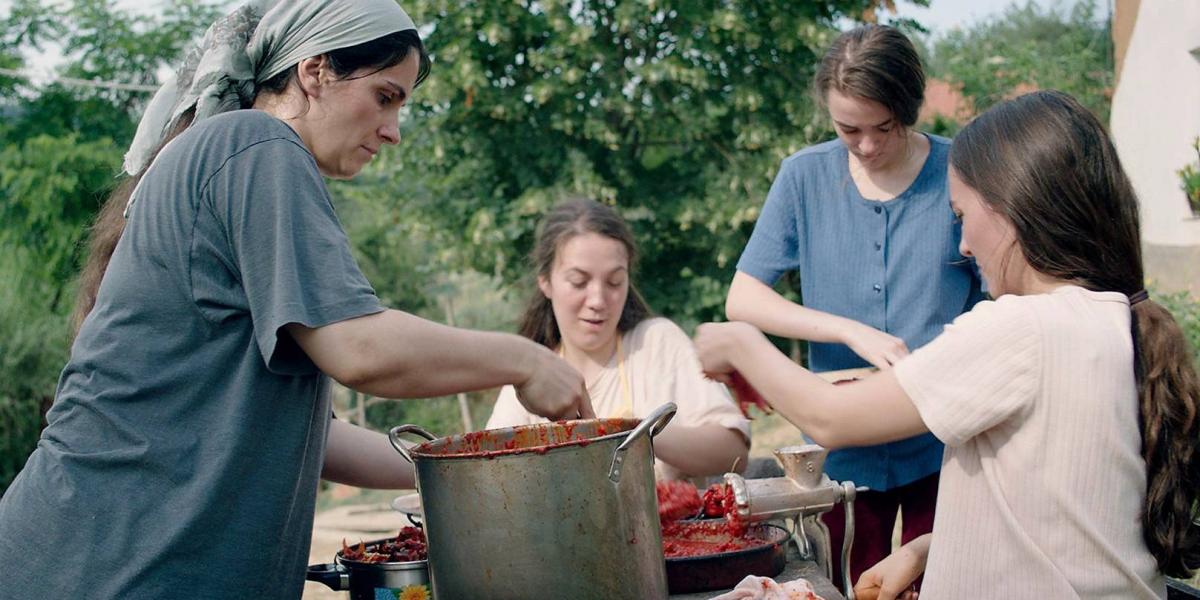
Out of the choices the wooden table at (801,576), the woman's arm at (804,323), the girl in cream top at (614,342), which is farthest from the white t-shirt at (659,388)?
the wooden table at (801,576)

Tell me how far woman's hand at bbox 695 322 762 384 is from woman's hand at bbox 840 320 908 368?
447 mm

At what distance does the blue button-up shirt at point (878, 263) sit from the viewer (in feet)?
10.1

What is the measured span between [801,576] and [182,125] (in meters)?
1.57

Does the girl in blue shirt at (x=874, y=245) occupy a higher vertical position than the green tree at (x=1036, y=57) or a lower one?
lower

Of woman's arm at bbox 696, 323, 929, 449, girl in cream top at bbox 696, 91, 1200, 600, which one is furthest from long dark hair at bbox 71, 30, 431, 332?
girl in cream top at bbox 696, 91, 1200, 600

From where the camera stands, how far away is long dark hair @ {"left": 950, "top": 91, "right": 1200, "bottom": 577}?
1.92 metres

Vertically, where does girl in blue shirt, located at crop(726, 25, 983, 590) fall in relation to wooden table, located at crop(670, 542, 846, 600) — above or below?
above

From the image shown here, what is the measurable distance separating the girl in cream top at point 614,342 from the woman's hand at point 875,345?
88cm

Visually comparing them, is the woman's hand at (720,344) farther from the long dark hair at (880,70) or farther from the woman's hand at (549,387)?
the long dark hair at (880,70)

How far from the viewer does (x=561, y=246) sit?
3986mm

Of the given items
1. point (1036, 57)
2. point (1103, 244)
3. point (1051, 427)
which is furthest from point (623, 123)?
point (1036, 57)

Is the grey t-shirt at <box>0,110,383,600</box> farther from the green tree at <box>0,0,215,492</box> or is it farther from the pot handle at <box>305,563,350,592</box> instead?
the green tree at <box>0,0,215,492</box>

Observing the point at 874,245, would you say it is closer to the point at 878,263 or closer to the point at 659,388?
the point at 878,263

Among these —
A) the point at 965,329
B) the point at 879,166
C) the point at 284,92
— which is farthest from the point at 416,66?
the point at 879,166
